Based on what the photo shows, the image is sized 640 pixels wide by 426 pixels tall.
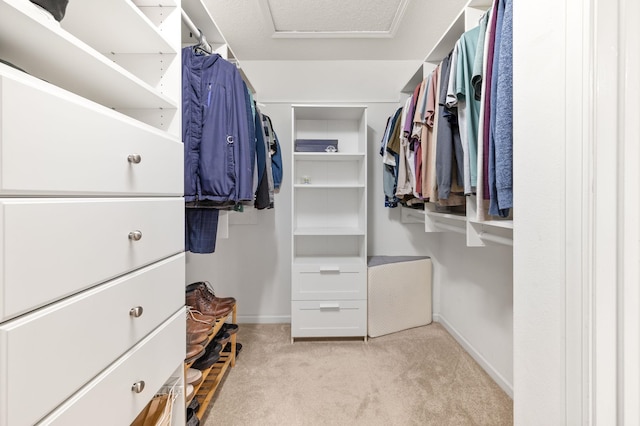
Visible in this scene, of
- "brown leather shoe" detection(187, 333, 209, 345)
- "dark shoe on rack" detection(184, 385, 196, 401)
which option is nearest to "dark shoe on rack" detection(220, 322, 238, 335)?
"brown leather shoe" detection(187, 333, 209, 345)

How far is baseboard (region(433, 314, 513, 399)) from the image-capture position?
1432mm

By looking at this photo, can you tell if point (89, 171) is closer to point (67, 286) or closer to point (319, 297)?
point (67, 286)

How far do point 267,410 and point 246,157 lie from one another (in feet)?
4.04

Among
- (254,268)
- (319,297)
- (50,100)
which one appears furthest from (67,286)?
(254,268)

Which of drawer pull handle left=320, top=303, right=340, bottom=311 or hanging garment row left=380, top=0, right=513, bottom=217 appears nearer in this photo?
hanging garment row left=380, top=0, right=513, bottom=217

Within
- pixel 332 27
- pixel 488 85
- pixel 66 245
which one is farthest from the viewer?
pixel 332 27

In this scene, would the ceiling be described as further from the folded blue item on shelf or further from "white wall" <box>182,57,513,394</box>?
the folded blue item on shelf

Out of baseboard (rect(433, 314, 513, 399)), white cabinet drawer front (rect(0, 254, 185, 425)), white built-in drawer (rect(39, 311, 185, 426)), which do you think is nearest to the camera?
white cabinet drawer front (rect(0, 254, 185, 425))

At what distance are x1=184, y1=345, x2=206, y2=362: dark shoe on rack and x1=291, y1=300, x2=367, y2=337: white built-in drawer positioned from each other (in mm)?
866

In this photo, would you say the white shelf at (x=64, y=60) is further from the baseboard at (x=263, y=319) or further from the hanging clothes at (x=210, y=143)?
the baseboard at (x=263, y=319)

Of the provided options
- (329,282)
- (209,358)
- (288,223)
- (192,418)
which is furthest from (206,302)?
(288,223)

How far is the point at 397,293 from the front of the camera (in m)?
2.11

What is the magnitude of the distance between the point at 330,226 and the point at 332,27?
1487 millimetres

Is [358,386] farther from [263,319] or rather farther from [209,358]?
[263,319]
